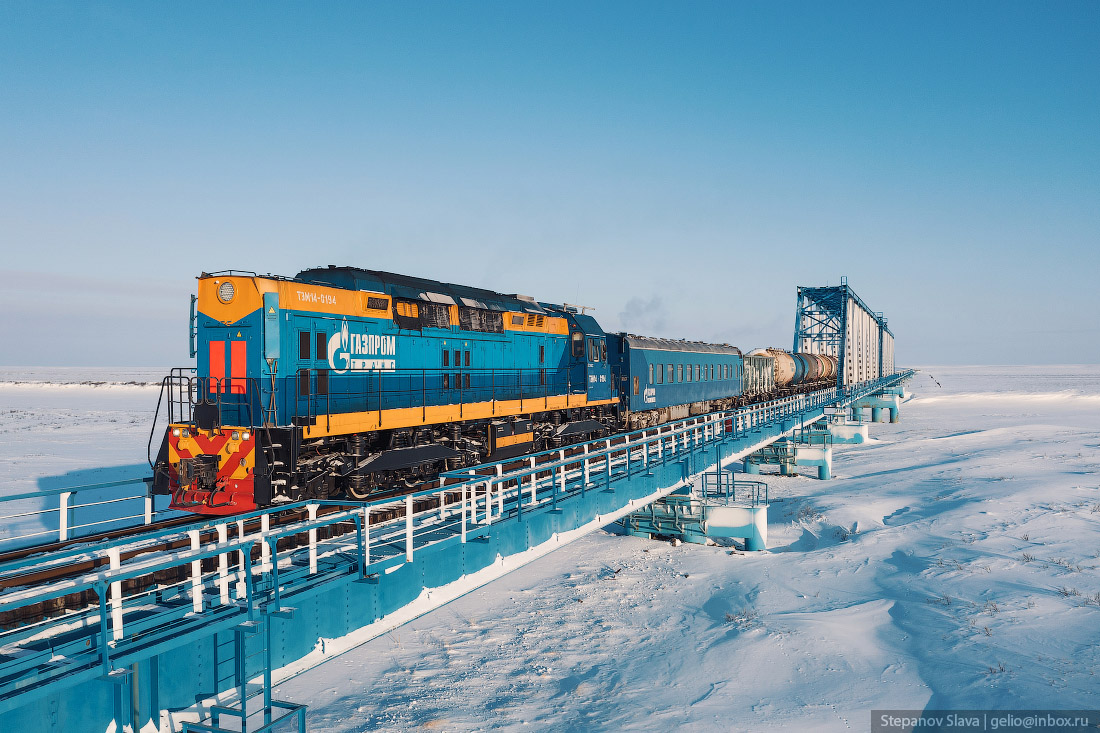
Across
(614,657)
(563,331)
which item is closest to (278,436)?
(614,657)

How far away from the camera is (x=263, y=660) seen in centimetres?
638

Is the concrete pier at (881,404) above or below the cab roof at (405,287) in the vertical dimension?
below

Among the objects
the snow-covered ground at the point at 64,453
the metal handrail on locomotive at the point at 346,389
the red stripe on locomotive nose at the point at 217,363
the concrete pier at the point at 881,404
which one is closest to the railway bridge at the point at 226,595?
the metal handrail on locomotive at the point at 346,389

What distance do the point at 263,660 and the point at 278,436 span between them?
5397 mm

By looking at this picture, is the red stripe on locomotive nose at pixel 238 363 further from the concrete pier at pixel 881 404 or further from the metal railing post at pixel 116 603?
the concrete pier at pixel 881 404

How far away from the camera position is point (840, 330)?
62875 millimetres

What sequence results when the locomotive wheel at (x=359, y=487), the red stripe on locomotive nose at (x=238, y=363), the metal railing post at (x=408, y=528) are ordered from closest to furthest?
the metal railing post at (x=408, y=528)
the red stripe on locomotive nose at (x=238, y=363)
the locomotive wheel at (x=359, y=487)

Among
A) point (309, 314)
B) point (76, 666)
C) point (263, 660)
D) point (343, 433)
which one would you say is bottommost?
point (263, 660)

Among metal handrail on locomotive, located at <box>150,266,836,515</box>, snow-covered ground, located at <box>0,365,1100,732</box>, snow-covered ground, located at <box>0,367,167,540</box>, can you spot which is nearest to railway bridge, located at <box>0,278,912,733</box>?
metal handrail on locomotive, located at <box>150,266,836,515</box>

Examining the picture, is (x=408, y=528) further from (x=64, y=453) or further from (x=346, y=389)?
(x=64, y=453)

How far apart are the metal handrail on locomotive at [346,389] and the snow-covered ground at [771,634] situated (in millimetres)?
3483

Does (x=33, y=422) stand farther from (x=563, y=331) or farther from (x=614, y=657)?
(x=614, y=657)

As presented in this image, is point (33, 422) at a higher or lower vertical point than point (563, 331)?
lower

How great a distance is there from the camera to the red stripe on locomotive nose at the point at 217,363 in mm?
12328
